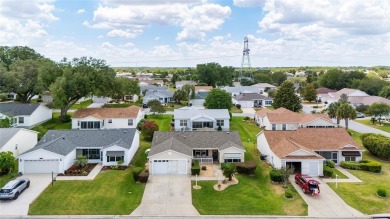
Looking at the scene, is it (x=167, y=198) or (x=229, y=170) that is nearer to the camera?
(x=167, y=198)

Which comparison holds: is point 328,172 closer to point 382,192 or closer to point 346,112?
point 382,192

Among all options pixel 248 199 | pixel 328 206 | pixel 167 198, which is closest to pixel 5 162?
pixel 167 198

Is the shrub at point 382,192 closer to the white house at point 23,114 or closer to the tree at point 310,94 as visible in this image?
the white house at point 23,114

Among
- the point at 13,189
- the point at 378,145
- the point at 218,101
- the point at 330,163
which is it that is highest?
the point at 218,101

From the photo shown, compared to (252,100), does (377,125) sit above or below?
below

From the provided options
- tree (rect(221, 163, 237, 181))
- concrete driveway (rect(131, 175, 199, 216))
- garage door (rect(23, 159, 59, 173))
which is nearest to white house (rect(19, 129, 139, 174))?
garage door (rect(23, 159, 59, 173))

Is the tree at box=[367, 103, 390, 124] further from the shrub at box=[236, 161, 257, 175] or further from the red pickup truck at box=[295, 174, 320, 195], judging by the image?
the red pickup truck at box=[295, 174, 320, 195]

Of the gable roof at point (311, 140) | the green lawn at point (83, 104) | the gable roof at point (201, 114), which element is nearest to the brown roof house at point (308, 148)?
the gable roof at point (311, 140)
